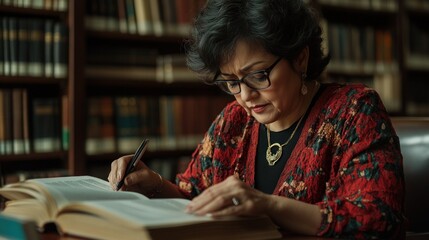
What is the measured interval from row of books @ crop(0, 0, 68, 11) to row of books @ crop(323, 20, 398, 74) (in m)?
1.56

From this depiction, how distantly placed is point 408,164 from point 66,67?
1.64 metres

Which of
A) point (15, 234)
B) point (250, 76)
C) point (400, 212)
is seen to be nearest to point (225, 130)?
point (250, 76)

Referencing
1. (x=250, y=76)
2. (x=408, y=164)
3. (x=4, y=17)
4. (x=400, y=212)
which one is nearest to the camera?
(x=400, y=212)

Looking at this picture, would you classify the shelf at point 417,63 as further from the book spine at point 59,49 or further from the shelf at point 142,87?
the book spine at point 59,49

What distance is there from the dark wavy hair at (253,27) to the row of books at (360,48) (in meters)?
2.15

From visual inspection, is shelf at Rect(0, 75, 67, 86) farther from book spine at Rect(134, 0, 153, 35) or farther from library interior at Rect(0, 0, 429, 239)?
book spine at Rect(134, 0, 153, 35)

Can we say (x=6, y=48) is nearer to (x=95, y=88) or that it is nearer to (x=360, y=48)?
(x=95, y=88)

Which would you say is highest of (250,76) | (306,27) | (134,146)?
(306,27)

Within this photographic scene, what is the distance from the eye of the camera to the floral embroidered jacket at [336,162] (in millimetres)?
1236

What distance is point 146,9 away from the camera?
3.04 m

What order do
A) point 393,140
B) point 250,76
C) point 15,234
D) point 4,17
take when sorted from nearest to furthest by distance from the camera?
point 15,234 → point 393,140 → point 250,76 → point 4,17

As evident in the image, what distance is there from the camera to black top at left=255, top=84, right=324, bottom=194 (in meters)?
1.62

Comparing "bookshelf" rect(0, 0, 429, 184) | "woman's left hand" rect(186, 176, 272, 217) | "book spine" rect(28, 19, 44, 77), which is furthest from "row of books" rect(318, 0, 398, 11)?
"woman's left hand" rect(186, 176, 272, 217)

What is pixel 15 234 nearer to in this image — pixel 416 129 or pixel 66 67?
pixel 416 129
